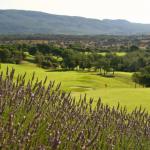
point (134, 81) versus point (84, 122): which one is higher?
point (84, 122)

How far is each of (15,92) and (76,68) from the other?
107714 mm

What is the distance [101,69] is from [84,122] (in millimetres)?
105645

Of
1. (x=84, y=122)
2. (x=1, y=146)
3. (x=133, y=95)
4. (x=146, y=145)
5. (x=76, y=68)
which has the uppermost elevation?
(x=1, y=146)

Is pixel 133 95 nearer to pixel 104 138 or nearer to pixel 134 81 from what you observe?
pixel 104 138

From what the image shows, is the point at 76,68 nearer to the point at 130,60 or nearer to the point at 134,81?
the point at 130,60

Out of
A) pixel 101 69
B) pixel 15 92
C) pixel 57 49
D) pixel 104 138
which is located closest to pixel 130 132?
pixel 104 138

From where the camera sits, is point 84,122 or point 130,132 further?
point 130,132

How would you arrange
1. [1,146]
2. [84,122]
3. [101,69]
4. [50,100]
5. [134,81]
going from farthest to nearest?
[101,69]
[134,81]
[50,100]
[84,122]
[1,146]

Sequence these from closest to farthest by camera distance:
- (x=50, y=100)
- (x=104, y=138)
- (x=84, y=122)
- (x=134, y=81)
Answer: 1. (x=84, y=122)
2. (x=104, y=138)
3. (x=50, y=100)
4. (x=134, y=81)

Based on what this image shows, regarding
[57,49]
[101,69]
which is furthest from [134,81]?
[57,49]

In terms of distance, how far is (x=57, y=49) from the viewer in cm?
12962

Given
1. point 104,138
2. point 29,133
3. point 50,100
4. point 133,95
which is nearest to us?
point 29,133

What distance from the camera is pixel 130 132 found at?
6.71 m

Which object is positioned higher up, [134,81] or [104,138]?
[104,138]
